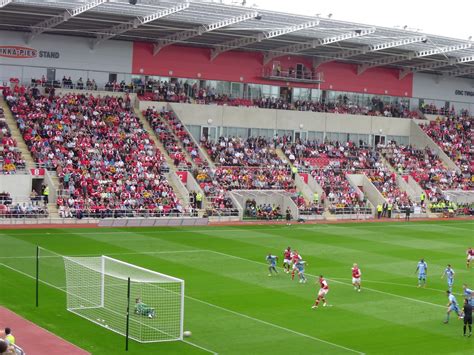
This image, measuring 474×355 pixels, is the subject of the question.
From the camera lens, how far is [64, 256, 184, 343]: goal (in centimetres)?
2631

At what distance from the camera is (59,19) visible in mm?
57875

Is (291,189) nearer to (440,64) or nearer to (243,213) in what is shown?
(243,213)

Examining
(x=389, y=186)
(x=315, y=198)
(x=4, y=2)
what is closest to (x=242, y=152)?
(x=315, y=198)

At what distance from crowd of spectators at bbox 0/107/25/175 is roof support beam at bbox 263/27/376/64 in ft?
86.2

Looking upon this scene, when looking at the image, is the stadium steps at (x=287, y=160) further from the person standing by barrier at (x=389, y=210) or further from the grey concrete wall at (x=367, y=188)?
the person standing by barrier at (x=389, y=210)

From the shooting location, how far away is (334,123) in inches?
2977

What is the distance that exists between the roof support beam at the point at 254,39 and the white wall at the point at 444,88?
80.2 feet

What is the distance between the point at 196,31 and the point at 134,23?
538 cm

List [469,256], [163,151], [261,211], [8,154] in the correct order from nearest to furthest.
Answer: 1. [469,256]
2. [8,154]
3. [261,211]
4. [163,151]

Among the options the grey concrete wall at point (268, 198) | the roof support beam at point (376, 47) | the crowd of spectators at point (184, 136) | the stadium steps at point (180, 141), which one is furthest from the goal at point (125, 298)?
the roof support beam at point (376, 47)

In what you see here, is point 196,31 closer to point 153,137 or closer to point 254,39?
point 254,39

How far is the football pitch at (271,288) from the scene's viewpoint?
25781 millimetres

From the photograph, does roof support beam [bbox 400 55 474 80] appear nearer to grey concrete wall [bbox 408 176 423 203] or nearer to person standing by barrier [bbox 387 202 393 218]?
grey concrete wall [bbox 408 176 423 203]

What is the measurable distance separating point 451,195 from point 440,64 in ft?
46.1
